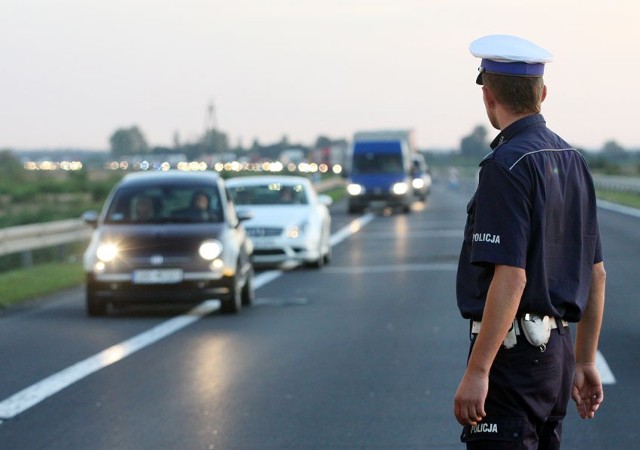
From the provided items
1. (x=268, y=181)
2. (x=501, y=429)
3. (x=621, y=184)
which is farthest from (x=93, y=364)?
(x=621, y=184)

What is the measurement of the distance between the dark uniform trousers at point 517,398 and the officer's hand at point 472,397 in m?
0.09

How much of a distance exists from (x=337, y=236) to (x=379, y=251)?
6.42 m

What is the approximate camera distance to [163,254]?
15.7 metres

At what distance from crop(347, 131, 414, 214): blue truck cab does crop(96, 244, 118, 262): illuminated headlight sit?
33.1 metres

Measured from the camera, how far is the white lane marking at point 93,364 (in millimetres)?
9766

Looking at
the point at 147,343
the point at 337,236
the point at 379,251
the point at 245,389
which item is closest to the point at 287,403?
the point at 245,389

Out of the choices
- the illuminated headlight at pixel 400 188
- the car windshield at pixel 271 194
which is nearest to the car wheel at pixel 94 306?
the car windshield at pixel 271 194

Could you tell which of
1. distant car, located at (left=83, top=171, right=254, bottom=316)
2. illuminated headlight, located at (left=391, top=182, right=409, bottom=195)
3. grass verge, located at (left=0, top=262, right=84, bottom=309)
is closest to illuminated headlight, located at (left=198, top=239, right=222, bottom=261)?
distant car, located at (left=83, top=171, right=254, bottom=316)

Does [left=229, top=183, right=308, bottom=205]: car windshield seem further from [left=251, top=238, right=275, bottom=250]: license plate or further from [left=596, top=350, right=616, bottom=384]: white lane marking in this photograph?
[left=596, top=350, right=616, bottom=384]: white lane marking

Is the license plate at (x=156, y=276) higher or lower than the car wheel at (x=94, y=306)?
higher

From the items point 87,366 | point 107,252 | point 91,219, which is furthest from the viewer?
point 91,219

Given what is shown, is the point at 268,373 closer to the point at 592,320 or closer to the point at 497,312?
the point at 592,320

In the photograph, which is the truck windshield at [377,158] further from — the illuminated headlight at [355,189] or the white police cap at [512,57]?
the white police cap at [512,57]

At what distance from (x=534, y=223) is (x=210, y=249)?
1176 centimetres
